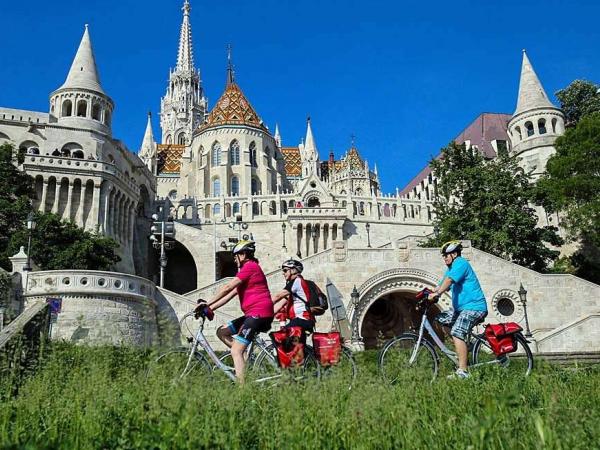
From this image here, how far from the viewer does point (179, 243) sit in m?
39.4

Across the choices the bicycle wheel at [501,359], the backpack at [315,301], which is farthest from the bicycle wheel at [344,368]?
the bicycle wheel at [501,359]

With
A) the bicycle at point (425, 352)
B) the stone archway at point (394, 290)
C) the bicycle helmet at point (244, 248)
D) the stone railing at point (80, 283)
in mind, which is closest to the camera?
the bicycle at point (425, 352)

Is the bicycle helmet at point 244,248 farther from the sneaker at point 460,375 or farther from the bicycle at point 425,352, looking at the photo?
the sneaker at point 460,375

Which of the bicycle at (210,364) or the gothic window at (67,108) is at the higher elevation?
the gothic window at (67,108)

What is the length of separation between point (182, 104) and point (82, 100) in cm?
5372

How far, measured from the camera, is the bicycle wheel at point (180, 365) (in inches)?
219

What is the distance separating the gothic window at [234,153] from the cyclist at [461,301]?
1995 inches

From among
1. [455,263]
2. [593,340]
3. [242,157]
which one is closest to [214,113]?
[242,157]

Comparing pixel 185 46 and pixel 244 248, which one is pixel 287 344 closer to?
pixel 244 248

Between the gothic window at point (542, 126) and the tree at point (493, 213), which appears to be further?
the gothic window at point (542, 126)

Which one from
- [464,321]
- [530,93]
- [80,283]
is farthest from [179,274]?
[464,321]

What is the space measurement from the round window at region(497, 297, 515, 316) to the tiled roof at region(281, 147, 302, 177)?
44.3 meters

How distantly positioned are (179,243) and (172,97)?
60.4m

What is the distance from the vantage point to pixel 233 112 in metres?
58.9
